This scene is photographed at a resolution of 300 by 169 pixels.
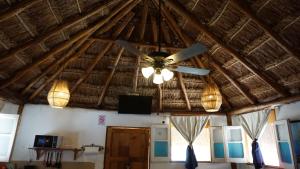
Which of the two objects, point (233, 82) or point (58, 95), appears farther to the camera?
point (233, 82)

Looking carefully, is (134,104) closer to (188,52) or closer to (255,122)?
(255,122)

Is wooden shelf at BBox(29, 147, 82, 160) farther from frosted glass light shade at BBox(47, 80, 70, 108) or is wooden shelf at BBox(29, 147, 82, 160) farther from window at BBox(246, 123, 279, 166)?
window at BBox(246, 123, 279, 166)

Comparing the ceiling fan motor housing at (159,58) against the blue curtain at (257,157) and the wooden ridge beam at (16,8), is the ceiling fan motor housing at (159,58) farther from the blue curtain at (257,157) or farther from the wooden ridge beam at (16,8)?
the blue curtain at (257,157)

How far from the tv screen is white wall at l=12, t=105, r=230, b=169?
0.26 metres

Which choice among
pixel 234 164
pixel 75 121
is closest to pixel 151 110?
pixel 75 121

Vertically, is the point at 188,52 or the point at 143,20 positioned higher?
the point at 143,20

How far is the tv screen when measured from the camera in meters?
5.63

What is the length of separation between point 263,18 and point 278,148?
9.00 feet

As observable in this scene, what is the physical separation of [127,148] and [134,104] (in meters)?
1.21

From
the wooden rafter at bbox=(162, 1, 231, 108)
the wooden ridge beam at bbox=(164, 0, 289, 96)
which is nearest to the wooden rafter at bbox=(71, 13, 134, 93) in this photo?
the wooden rafter at bbox=(162, 1, 231, 108)

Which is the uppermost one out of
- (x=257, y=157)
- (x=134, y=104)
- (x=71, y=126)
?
(x=134, y=104)

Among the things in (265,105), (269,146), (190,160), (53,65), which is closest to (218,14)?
(265,105)

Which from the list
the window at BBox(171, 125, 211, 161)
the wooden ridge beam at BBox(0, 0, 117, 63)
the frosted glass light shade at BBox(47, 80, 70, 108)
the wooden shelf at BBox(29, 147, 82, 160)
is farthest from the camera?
the window at BBox(171, 125, 211, 161)

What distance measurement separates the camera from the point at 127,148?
223 inches
